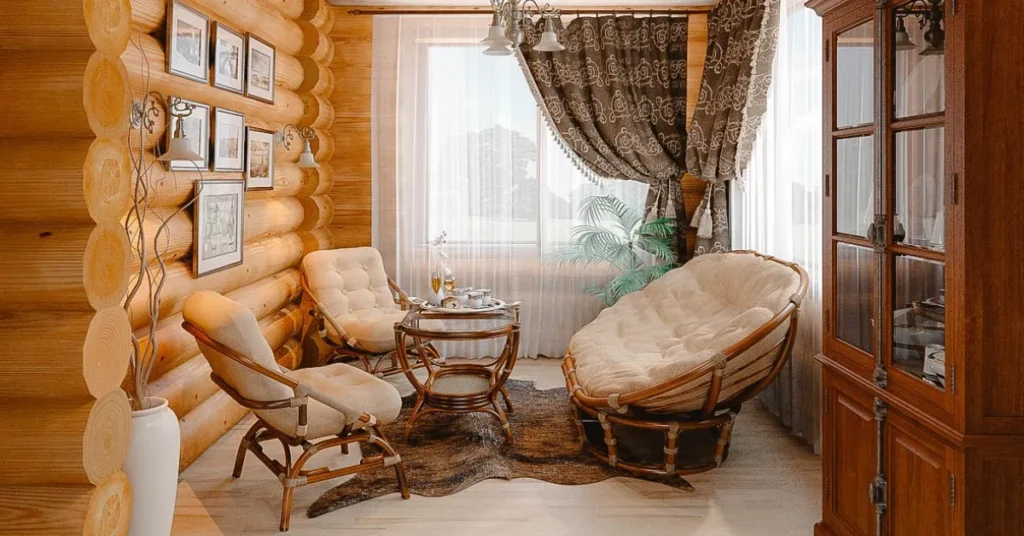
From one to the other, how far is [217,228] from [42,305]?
232cm

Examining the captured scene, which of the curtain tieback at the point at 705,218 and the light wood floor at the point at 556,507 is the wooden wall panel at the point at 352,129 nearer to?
the curtain tieback at the point at 705,218

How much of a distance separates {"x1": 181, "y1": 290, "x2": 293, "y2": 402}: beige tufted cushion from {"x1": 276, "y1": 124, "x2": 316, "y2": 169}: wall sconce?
96.0 inches

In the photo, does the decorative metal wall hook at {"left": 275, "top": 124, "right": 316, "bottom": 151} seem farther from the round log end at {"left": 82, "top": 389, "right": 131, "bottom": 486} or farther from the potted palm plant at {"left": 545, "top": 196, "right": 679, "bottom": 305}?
the round log end at {"left": 82, "top": 389, "right": 131, "bottom": 486}

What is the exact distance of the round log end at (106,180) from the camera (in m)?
2.41

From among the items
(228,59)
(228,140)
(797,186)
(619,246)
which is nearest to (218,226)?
(228,140)

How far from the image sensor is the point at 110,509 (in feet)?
8.27

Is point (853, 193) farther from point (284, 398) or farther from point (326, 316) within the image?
point (326, 316)

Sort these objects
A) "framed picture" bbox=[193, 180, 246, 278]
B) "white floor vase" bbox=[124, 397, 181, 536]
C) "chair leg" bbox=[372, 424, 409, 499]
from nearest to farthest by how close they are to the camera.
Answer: "white floor vase" bbox=[124, 397, 181, 536] < "chair leg" bbox=[372, 424, 409, 499] < "framed picture" bbox=[193, 180, 246, 278]

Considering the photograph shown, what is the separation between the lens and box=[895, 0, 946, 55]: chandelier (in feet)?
7.61

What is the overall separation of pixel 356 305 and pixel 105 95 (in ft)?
12.0

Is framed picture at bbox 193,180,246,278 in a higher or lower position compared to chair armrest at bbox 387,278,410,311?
higher

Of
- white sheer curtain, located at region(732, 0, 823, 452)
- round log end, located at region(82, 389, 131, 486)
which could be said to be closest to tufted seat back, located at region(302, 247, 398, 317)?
white sheer curtain, located at region(732, 0, 823, 452)

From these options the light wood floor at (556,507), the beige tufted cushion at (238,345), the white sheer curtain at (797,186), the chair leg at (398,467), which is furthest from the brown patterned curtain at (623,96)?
the beige tufted cushion at (238,345)

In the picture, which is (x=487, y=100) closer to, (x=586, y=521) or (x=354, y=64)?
(x=354, y=64)
